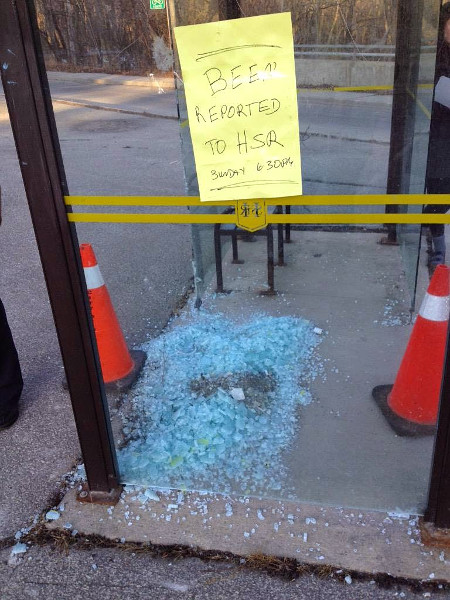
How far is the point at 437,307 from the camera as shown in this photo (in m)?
2.34

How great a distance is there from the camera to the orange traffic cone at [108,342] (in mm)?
2709

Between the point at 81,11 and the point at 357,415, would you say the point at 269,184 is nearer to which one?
the point at 81,11

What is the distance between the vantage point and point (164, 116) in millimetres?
2943

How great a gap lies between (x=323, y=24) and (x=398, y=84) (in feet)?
3.51

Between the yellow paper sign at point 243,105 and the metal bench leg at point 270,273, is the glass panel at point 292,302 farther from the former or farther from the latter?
the yellow paper sign at point 243,105

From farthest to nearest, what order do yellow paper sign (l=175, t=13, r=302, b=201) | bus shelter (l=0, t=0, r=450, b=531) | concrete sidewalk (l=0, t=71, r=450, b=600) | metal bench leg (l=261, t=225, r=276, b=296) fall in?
metal bench leg (l=261, t=225, r=276, b=296)
concrete sidewalk (l=0, t=71, r=450, b=600)
bus shelter (l=0, t=0, r=450, b=531)
yellow paper sign (l=175, t=13, r=302, b=201)

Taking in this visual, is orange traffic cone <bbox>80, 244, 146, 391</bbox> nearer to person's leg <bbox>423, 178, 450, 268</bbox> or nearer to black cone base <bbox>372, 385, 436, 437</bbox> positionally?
black cone base <bbox>372, 385, 436, 437</bbox>

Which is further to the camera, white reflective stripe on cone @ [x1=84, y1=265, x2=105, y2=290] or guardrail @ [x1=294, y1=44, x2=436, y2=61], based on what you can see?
white reflective stripe on cone @ [x1=84, y1=265, x2=105, y2=290]

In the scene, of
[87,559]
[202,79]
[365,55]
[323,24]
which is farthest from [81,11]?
[87,559]

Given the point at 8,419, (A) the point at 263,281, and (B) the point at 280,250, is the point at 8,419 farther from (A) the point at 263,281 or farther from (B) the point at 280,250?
(B) the point at 280,250

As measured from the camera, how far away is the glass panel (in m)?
2.20

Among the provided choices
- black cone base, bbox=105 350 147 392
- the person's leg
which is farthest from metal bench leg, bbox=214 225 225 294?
the person's leg

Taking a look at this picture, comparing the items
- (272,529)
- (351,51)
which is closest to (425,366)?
(272,529)

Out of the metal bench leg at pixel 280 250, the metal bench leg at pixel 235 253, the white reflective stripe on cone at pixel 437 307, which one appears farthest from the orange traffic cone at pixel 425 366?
the metal bench leg at pixel 235 253
